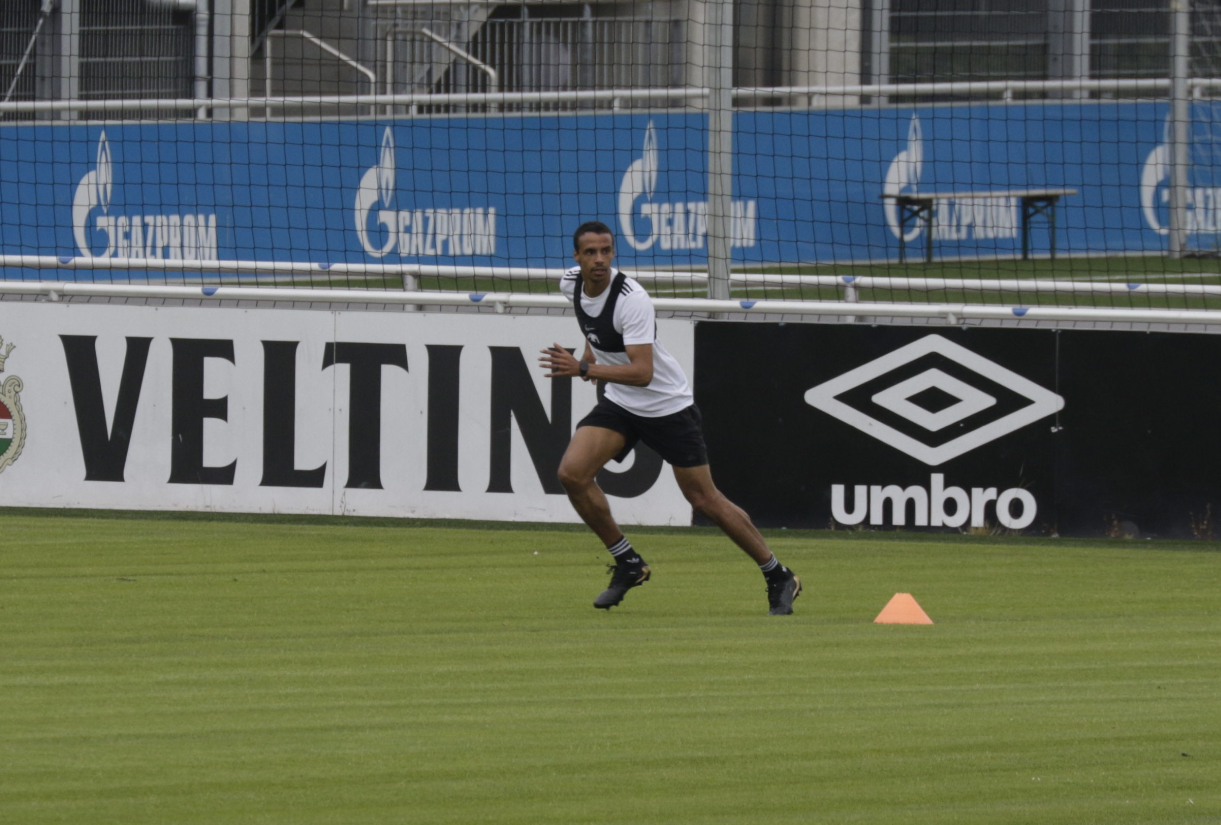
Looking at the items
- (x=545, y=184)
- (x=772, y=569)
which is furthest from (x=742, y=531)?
(x=545, y=184)

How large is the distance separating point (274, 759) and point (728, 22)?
25.2 ft

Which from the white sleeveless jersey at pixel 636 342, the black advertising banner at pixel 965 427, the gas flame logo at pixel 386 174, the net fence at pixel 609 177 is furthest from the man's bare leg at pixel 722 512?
the gas flame logo at pixel 386 174

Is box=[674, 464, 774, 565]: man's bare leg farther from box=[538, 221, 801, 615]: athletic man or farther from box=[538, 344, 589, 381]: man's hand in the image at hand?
box=[538, 344, 589, 381]: man's hand

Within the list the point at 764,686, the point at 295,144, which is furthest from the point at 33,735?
the point at 295,144

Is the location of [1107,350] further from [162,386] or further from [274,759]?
[274,759]

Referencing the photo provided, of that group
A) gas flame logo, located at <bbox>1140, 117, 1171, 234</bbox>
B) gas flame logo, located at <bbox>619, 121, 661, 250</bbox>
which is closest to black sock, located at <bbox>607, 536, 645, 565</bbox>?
gas flame logo, located at <bbox>619, 121, 661, 250</bbox>

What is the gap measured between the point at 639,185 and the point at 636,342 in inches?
456

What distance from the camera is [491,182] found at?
20125 millimetres

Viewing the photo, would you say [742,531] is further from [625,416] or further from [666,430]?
[625,416]

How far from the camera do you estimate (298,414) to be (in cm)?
1198

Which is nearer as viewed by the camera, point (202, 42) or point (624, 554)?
point (624, 554)

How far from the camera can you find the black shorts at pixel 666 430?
8875 mm

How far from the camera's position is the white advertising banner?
11.8 meters

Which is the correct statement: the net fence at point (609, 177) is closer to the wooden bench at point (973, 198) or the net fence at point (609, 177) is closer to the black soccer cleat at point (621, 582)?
the wooden bench at point (973, 198)
